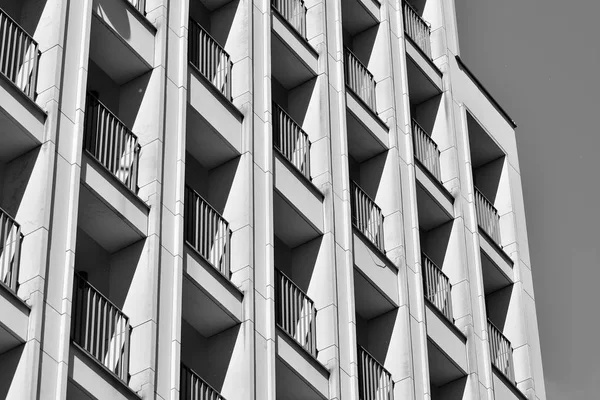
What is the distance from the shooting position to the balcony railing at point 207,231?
31000 millimetres

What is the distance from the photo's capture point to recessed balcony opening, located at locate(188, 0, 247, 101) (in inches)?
1332

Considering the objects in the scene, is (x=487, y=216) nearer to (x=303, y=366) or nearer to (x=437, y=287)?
(x=437, y=287)

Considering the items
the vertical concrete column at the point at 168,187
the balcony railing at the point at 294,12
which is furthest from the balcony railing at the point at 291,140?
the vertical concrete column at the point at 168,187

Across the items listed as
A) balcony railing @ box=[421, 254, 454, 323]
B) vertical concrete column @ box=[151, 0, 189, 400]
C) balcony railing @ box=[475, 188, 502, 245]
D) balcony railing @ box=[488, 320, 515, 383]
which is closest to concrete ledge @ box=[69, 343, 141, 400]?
vertical concrete column @ box=[151, 0, 189, 400]

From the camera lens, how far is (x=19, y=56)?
27.9 m

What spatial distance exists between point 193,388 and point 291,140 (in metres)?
8.75

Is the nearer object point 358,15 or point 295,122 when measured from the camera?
point 295,122

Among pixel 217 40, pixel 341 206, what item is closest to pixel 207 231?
pixel 341 206

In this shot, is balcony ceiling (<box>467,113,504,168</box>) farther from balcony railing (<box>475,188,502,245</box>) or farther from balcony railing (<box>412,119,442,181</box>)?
balcony railing (<box>412,119,442,181</box>)

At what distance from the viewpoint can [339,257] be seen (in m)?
34.7

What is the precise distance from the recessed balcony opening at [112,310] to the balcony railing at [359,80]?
42.8 feet

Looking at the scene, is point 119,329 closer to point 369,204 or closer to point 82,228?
point 82,228

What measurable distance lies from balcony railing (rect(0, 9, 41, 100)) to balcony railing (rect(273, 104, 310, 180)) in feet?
28.1

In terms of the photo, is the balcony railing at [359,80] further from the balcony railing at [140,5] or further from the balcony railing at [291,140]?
the balcony railing at [140,5]
